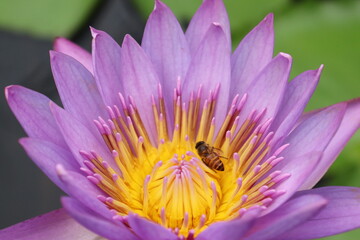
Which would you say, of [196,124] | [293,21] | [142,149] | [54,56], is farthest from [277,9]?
[54,56]

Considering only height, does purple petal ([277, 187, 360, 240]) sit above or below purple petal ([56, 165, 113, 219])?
above

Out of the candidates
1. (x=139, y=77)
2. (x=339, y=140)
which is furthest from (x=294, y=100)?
(x=139, y=77)

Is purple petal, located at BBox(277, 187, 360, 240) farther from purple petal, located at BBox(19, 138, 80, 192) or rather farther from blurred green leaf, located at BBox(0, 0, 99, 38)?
blurred green leaf, located at BBox(0, 0, 99, 38)

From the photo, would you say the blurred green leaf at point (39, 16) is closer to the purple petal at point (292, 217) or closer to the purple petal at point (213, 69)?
the purple petal at point (213, 69)

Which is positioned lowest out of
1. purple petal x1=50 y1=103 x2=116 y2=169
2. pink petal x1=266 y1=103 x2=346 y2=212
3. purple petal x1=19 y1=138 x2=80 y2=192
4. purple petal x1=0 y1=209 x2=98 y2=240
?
purple petal x1=0 y1=209 x2=98 y2=240

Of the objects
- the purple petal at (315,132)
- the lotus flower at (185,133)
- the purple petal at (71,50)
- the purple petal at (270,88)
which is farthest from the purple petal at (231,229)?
the purple petal at (71,50)

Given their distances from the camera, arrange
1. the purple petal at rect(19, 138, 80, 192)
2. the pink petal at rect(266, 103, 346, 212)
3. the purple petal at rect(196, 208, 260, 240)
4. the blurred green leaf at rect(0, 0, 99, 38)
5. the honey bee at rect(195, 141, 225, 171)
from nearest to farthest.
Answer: the purple petal at rect(196, 208, 260, 240) → the purple petal at rect(19, 138, 80, 192) → the pink petal at rect(266, 103, 346, 212) → the honey bee at rect(195, 141, 225, 171) → the blurred green leaf at rect(0, 0, 99, 38)

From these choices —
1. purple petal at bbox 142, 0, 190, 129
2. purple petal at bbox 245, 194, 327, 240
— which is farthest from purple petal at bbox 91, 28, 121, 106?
purple petal at bbox 245, 194, 327, 240
